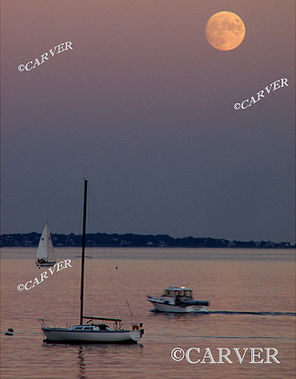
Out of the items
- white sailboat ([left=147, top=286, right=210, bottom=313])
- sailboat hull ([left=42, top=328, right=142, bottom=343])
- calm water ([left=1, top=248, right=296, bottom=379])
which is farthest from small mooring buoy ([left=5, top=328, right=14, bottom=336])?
white sailboat ([left=147, top=286, right=210, bottom=313])

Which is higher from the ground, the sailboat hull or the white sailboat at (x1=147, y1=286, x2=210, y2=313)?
the white sailboat at (x1=147, y1=286, x2=210, y2=313)

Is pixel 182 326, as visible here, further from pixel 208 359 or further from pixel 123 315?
pixel 208 359

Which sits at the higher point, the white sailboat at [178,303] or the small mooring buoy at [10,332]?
the white sailboat at [178,303]

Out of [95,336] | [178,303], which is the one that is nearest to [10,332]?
[95,336]

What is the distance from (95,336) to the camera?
85.6 m

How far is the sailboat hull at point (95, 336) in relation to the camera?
281 feet

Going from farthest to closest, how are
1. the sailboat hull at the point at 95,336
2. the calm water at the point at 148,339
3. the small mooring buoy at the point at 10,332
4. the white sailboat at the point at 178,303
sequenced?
the white sailboat at the point at 178,303 < the small mooring buoy at the point at 10,332 < the sailboat hull at the point at 95,336 < the calm water at the point at 148,339

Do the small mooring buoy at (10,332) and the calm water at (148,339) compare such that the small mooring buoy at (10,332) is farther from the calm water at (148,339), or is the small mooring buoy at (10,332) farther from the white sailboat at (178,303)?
the white sailboat at (178,303)

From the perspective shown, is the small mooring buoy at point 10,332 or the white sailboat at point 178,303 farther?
the white sailboat at point 178,303

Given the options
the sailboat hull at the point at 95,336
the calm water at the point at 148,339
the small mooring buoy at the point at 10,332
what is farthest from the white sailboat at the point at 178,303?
the sailboat hull at the point at 95,336

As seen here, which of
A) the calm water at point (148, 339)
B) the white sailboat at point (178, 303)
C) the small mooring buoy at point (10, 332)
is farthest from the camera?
the white sailboat at point (178, 303)

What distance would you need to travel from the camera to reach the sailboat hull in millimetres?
85500

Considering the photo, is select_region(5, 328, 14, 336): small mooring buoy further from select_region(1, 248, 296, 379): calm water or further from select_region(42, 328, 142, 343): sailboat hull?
select_region(42, 328, 142, 343): sailboat hull

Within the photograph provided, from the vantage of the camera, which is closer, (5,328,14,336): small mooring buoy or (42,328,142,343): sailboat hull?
(42,328,142,343): sailboat hull
